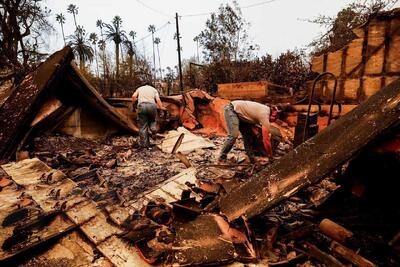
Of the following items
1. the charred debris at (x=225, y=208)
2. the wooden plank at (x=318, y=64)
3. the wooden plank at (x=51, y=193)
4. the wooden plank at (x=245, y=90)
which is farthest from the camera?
the wooden plank at (x=245, y=90)

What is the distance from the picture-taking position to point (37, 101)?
17.1 feet

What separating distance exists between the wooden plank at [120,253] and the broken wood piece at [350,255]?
1.46 metres

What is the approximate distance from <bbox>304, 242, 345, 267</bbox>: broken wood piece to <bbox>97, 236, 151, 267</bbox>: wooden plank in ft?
4.24

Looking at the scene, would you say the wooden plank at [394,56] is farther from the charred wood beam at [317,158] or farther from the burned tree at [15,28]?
the burned tree at [15,28]

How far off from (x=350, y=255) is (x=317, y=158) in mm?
732

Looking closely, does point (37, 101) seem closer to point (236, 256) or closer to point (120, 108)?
point (120, 108)

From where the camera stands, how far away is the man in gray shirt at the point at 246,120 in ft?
13.7

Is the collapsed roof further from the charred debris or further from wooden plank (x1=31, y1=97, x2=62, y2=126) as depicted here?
the charred debris

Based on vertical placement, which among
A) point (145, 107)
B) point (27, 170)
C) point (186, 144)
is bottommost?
point (186, 144)

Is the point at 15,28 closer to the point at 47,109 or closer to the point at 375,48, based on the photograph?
the point at 47,109

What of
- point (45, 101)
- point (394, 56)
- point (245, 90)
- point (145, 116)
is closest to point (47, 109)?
point (45, 101)

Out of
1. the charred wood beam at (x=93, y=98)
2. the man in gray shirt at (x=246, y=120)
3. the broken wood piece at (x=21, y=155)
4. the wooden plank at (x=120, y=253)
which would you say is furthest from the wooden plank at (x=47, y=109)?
the wooden plank at (x=120, y=253)

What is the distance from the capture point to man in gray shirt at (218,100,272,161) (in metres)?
4.18

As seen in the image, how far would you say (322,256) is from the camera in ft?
6.39
